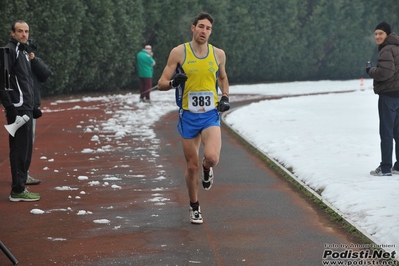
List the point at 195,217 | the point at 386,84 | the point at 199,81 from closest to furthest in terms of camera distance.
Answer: the point at 199,81 < the point at 195,217 < the point at 386,84

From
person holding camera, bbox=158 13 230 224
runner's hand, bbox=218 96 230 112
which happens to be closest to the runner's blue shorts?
person holding camera, bbox=158 13 230 224

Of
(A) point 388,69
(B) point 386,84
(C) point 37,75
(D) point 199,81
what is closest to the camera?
(D) point 199,81

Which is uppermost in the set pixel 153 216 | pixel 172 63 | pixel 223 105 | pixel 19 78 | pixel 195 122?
pixel 172 63

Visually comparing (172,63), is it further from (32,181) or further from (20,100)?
(32,181)

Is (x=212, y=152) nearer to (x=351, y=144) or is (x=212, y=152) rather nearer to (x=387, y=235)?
(x=387, y=235)

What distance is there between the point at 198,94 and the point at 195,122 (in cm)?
29

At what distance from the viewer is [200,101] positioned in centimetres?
827

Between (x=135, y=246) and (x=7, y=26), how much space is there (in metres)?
19.2

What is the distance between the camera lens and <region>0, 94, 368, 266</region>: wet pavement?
23.4ft

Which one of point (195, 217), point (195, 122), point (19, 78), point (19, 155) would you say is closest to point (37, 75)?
point (19, 78)

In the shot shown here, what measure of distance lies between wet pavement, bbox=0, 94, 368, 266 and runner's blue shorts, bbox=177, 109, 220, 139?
0.94 metres

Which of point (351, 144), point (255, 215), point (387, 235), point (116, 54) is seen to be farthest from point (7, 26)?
point (387, 235)

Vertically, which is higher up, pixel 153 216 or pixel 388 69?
pixel 388 69

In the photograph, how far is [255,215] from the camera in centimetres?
894
